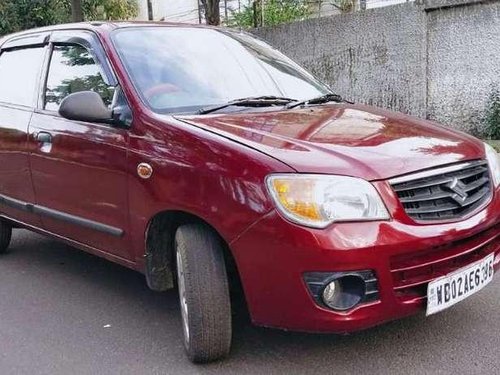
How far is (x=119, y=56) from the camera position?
12.2ft

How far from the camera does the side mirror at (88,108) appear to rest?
351 cm

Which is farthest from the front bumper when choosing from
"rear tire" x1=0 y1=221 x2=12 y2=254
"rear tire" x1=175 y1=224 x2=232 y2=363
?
"rear tire" x1=0 y1=221 x2=12 y2=254

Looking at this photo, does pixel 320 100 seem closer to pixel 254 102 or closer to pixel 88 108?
pixel 254 102

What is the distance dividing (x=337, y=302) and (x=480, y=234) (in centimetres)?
84

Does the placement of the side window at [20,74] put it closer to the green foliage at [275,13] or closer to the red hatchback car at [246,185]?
the red hatchback car at [246,185]

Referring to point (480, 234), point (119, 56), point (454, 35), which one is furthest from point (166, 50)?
point (454, 35)

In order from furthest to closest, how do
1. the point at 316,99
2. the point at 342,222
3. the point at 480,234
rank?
the point at 316,99
the point at 480,234
the point at 342,222

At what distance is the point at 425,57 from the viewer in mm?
8539

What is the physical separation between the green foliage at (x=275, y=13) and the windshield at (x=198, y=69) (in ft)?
28.8

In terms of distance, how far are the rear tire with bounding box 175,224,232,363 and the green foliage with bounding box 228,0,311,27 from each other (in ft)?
33.5

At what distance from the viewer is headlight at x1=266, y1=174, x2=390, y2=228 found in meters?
2.71

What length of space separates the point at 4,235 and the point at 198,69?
98.0 inches

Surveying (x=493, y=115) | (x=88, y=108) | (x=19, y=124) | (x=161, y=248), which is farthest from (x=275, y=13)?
(x=161, y=248)

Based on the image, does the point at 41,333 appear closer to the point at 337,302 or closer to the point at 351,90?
the point at 337,302
